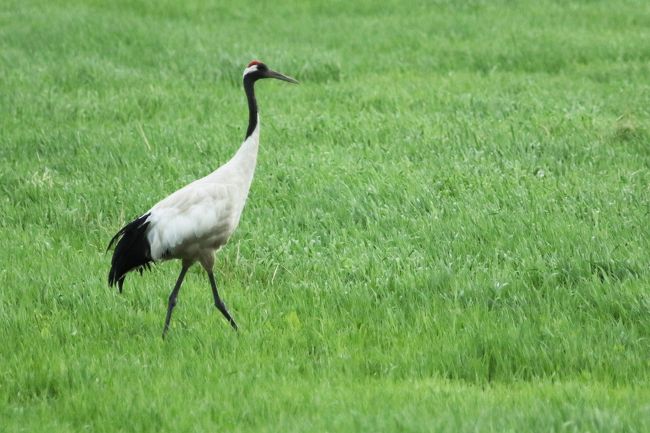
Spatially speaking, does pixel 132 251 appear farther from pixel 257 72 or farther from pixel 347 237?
pixel 347 237

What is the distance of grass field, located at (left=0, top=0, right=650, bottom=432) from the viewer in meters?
5.45

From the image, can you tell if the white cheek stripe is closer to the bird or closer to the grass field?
the bird

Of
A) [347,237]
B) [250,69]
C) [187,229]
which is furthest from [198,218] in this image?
[347,237]

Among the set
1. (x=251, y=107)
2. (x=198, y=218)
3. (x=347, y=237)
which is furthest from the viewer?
(x=347, y=237)

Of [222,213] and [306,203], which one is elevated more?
[222,213]

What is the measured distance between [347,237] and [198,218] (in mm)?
1934

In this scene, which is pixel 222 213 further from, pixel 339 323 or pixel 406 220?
pixel 406 220

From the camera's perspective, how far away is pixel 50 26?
57.1 ft

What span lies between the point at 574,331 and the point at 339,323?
1440 mm

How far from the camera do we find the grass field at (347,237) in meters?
5.45

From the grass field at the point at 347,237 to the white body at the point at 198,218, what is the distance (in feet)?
1.57

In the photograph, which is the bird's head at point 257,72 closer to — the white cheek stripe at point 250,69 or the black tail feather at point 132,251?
the white cheek stripe at point 250,69

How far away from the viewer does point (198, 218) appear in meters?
6.58

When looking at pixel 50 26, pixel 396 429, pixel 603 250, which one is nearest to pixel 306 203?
pixel 603 250
